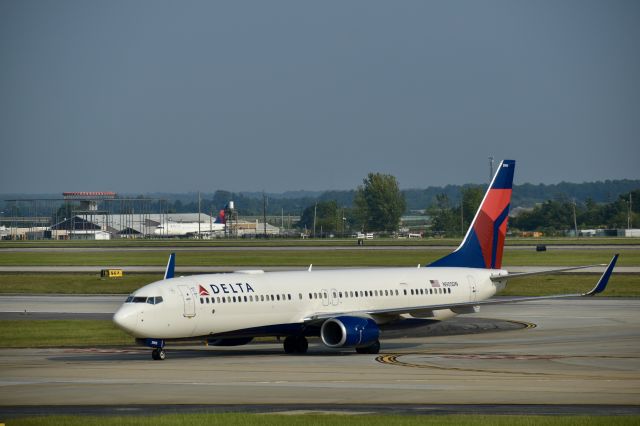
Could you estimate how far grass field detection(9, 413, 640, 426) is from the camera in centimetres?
3008

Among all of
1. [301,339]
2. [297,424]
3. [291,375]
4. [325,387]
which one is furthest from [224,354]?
[297,424]

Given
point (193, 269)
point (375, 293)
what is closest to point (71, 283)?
point (193, 269)

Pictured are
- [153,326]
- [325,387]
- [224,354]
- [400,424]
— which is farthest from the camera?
[224,354]

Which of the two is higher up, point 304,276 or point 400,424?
point 304,276

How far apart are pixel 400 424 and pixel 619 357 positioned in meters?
19.9

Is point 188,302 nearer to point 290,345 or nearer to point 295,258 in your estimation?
point 290,345

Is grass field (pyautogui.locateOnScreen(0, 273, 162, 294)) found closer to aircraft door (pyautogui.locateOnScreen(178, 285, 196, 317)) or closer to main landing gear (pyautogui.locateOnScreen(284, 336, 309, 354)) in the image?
main landing gear (pyautogui.locateOnScreen(284, 336, 309, 354))

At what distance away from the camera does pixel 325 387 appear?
38.0 metres

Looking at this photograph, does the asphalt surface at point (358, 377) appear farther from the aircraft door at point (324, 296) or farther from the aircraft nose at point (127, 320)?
the aircraft door at point (324, 296)

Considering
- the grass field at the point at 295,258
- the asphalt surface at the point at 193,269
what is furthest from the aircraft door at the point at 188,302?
the grass field at the point at 295,258

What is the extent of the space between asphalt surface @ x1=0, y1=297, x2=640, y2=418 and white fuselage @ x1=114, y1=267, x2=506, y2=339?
1.52 metres

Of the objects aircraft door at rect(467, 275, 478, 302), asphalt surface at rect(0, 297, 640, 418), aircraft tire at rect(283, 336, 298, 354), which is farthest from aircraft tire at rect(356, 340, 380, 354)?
aircraft door at rect(467, 275, 478, 302)

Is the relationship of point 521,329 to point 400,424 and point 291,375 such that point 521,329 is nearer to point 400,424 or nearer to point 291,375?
point 291,375

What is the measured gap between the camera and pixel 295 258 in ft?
444
